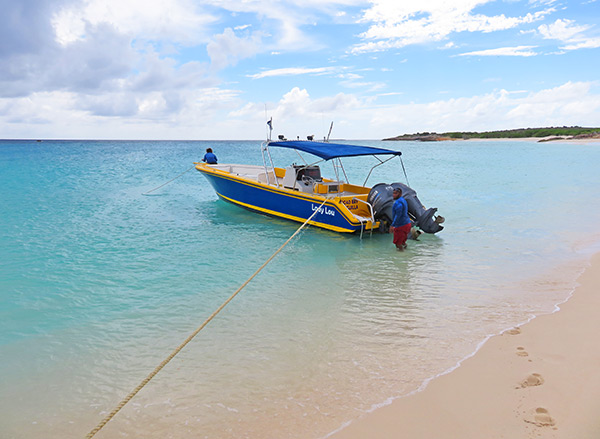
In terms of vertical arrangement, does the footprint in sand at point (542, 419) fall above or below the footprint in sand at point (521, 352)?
above

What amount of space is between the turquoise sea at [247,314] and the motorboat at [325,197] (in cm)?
49

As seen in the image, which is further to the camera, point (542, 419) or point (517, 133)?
point (517, 133)

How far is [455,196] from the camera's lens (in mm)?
18984

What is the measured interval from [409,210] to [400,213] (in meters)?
1.48

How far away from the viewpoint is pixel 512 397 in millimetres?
3920

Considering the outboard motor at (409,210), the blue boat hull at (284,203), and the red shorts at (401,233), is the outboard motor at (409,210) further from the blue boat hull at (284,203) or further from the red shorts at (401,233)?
the red shorts at (401,233)

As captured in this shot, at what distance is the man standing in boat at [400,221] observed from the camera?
9422mm

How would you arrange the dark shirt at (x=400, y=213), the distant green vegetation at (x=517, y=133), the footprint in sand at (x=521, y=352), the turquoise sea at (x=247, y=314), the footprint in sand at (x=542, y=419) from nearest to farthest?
the footprint in sand at (x=542, y=419) → the turquoise sea at (x=247, y=314) → the footprint in sand at (x=521, y=352) → the dark shirt at (x=400, y=213) → the distant green vegetation at (x=517, y=133)

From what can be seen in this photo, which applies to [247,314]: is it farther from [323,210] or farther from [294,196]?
[294,196]

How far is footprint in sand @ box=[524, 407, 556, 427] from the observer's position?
137 inches

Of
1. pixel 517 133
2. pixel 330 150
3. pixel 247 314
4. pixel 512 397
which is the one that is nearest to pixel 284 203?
pixel 330 150

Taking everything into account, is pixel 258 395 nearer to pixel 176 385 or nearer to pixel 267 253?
pixel 176 385

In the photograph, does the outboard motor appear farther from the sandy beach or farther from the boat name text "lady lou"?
the sandy beach

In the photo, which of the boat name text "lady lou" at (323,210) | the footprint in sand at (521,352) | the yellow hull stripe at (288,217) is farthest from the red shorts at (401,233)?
the footprint in sand at (521,352)
